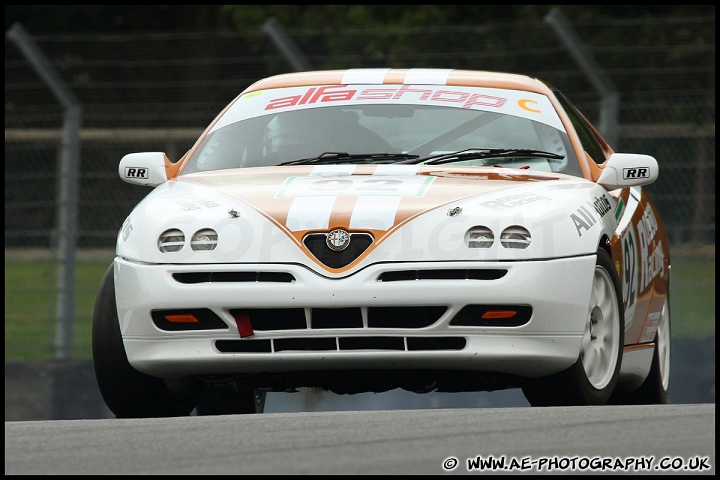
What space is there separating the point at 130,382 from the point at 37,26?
35987 mm

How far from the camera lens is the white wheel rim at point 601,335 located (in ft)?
19.9

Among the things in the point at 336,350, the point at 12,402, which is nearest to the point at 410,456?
the point at 336,350

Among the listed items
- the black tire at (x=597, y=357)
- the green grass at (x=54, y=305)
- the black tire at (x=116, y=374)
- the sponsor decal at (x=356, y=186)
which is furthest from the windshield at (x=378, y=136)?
the green grass at (x=54, y=305)

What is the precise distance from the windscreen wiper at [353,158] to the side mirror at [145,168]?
23.3 inches

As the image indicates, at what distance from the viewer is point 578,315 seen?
586 centimetres

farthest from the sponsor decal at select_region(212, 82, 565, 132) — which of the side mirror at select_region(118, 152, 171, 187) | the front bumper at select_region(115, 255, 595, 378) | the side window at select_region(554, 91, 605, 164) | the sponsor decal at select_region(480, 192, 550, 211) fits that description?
the front bumper at select_region(115, 255, 595, 378)

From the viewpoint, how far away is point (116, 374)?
623cm

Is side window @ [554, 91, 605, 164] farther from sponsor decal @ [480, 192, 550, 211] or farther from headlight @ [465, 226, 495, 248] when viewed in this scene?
headlight @ [465, 226, 495, 248]

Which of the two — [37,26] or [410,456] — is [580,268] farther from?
[37,26]

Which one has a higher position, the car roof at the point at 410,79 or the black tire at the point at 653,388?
the car roof at the point at 410,79

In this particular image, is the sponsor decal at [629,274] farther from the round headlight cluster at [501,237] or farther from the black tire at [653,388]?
the round headlight cluster at [501,237]

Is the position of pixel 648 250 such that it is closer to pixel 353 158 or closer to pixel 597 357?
pixel 597 357

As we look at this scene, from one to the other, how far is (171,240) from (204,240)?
0.14 meters

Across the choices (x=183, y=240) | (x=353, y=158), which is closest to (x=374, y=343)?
(x=183, y=240)
